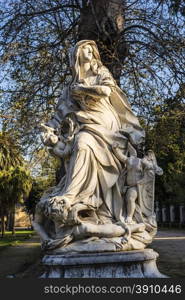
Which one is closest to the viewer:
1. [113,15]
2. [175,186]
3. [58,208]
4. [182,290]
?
[182,290]

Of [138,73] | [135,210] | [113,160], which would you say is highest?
[138,73]

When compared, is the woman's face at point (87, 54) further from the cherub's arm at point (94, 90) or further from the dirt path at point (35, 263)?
the dirt path at point (35, 263)

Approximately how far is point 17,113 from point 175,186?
2331cm

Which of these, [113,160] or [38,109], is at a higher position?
[38,109]

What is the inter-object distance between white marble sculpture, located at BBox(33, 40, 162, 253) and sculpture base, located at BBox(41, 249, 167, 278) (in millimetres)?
128

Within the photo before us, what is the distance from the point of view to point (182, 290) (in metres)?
4.41

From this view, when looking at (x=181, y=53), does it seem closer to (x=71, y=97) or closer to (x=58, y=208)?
(x=71, y=97)

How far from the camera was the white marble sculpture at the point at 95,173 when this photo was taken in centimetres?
520

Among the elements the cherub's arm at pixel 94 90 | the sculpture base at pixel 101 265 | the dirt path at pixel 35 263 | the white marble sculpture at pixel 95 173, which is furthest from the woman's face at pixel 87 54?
the dirt path at pixel 35 263

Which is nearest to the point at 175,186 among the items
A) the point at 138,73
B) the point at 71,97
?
the point at 138,73

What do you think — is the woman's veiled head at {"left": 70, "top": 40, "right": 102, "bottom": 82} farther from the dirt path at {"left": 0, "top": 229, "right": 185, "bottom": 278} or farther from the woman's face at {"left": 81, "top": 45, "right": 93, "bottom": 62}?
the dirt path at {"left": 0, "top": 229, "right": 185, "bottom": 278}

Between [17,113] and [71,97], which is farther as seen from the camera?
[17,113]

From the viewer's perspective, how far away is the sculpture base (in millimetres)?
4902

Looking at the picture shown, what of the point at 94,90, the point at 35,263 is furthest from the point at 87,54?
the point at 35,263
